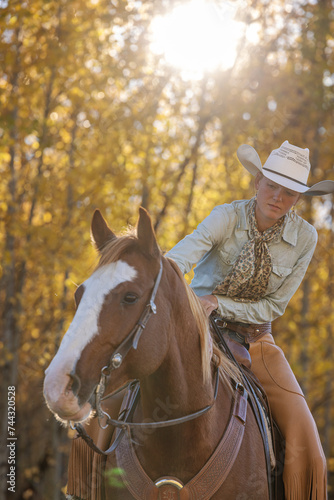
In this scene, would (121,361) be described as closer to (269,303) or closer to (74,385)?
(74,385)

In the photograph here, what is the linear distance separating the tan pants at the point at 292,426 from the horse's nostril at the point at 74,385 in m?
1.68

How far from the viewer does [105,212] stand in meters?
10.6

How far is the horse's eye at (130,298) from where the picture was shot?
2.73 meters

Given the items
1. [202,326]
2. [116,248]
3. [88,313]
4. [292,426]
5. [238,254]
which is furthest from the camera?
[238,254]

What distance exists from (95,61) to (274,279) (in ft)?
25.0

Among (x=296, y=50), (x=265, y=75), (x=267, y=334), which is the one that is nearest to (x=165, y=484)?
(x=267, y=334)

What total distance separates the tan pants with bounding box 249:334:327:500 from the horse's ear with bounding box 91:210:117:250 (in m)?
1.48

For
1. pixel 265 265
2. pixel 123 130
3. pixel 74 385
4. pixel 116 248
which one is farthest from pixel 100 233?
pixel 123 130

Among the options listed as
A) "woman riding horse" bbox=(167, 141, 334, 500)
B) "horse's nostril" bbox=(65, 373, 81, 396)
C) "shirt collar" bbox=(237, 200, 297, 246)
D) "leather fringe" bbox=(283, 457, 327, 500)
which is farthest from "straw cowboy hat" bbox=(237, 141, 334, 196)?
"horse's nostril" bbox=(65, 373, 81, 396)

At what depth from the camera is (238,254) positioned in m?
3.94

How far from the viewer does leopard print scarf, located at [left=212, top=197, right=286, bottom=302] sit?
12.4ft

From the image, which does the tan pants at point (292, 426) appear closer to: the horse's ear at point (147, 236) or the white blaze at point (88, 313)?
the horse's ear at point (147, 236)

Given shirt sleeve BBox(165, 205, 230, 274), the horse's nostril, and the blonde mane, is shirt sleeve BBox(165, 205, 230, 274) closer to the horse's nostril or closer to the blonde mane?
the blonde mane

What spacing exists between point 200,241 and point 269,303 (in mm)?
720
